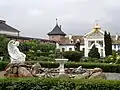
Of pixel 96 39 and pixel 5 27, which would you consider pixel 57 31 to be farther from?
pixel 5 27

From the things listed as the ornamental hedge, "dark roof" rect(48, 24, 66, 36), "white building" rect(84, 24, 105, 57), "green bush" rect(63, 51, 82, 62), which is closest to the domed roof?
"dark roof" rect(48, 24, 66, 36)

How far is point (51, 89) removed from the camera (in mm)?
8289

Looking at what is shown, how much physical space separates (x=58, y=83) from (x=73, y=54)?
21.6 metres

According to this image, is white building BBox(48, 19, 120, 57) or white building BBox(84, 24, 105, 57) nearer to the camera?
white building BBox(84, 24, 105, 57)

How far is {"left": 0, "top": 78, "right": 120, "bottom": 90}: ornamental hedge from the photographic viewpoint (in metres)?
8.09

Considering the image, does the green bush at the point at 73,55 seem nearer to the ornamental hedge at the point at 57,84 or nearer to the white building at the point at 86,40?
the ornamental hedge at the point at 57,84

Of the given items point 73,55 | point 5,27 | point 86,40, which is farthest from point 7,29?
point 73,55

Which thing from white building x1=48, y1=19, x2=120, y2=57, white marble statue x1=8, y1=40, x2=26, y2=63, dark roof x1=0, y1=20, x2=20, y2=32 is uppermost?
dark roof x1=0, y1=20, x2=20, y2=32

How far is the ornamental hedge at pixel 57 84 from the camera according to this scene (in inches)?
318

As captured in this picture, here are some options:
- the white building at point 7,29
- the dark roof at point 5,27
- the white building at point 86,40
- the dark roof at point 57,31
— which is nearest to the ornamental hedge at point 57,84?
the white building at point 7,29

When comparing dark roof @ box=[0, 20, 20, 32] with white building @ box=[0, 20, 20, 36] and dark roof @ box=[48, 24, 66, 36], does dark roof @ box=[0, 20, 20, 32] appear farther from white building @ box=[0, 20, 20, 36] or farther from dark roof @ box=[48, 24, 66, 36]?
dark roof @ box=[48, 24, 66, 36]

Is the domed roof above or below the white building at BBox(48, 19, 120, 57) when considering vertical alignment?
above

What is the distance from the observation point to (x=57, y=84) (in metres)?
8.39

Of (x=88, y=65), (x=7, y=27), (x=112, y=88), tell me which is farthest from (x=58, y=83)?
(x=7, y=27)
